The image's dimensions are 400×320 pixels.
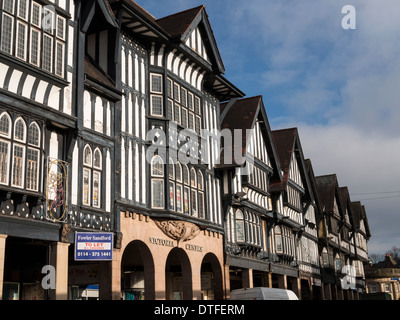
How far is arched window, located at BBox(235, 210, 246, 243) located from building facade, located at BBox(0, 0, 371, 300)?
0.06 metres

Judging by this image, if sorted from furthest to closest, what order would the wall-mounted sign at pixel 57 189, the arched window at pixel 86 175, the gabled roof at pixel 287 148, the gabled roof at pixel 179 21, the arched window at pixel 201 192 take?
1. the gabled roof at pixel 287 148
2. the arched window at pixel 201 192
3. the gabled roof at pixel 179 21
4. the arched window at pixel 86 175
5. the wall-mounted sign at pixel 57 189

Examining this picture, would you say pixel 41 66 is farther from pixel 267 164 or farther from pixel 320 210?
pixel 320 210

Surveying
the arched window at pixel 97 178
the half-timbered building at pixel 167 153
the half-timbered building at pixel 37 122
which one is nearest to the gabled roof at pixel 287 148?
the half-timbered building at pixel 167 153

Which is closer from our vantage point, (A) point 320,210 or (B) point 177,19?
(B) point 177,19

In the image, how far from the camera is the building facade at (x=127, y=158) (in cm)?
1534

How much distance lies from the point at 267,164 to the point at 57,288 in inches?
783

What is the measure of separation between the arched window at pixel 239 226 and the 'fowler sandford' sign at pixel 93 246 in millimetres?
11775

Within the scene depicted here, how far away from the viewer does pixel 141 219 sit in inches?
792

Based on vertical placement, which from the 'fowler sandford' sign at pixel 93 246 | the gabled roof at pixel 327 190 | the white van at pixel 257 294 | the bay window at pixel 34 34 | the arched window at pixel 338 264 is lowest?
the white van at pixel 257 294

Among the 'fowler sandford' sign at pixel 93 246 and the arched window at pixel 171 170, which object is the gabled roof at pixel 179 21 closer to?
the arched window at pixel 171 170

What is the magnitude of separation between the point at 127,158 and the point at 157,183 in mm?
1874

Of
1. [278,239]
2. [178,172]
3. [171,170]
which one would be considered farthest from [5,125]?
[278,239]

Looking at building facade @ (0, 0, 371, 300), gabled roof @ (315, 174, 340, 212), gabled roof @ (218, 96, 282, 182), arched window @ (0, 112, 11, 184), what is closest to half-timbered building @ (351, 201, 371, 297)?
gabled roof @ (315, 174, 340, 212)
